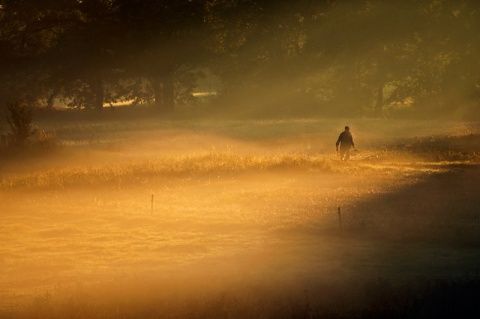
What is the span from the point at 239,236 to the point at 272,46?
192 ft

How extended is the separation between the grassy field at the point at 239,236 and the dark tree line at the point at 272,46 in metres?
34.4

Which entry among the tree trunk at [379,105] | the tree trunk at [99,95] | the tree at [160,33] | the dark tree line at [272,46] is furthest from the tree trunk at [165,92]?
the tree trunk at [379,105]

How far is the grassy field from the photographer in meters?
12.9

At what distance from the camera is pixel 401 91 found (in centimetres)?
7706

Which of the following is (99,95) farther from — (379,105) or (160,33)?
(379,105)

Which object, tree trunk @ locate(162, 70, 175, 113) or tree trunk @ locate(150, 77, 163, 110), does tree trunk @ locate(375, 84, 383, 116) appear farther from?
tree trunk @ locate(150, 77, 163, 110)

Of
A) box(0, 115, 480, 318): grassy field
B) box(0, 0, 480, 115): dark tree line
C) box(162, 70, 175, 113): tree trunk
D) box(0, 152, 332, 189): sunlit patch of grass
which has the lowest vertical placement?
box(0, 115, 480, 318): grassy field

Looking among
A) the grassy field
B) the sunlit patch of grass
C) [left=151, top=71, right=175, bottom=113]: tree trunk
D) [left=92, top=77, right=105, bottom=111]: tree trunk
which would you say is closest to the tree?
[left=151, top=71, right=175, bottom=113]: tree trunk

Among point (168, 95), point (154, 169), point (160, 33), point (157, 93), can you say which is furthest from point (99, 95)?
point (154, 169)

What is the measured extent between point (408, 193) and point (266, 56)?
53.7m

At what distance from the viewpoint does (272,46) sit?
7569 cm

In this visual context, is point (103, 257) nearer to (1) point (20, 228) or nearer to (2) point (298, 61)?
(1) point (20, 228)

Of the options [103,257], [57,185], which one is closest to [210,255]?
[103,257]

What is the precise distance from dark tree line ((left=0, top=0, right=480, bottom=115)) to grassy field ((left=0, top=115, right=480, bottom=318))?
34.4 meters
